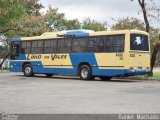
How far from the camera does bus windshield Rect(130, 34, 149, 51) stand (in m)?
26.7

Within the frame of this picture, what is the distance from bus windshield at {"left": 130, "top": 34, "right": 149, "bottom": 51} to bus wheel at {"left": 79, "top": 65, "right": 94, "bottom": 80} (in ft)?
10.9

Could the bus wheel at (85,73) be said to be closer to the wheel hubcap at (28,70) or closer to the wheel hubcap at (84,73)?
the wheel hubcap at (84,73)

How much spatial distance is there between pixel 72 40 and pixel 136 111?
58.6 feet

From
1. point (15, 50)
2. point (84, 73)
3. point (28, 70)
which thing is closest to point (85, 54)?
point (84, 73)

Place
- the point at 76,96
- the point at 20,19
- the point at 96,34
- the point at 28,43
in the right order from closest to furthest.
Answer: the point at 76,96 → the point at 96,34 → the point at 28,43 → the point at 20,19

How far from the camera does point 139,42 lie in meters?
27.2

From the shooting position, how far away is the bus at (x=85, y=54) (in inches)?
1051

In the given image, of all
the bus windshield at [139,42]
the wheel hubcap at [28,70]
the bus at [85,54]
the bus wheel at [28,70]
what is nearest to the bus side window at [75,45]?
the bus at [85,54]

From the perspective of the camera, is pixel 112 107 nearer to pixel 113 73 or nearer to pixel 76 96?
pixel 76 96

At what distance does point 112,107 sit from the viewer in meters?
13.2

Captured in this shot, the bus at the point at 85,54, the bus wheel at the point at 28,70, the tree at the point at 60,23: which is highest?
the tree at the point at 60,23

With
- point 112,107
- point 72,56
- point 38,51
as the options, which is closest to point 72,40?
point 72,56

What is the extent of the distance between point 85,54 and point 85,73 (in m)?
1.17

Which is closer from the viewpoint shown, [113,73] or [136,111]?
[136,111]
